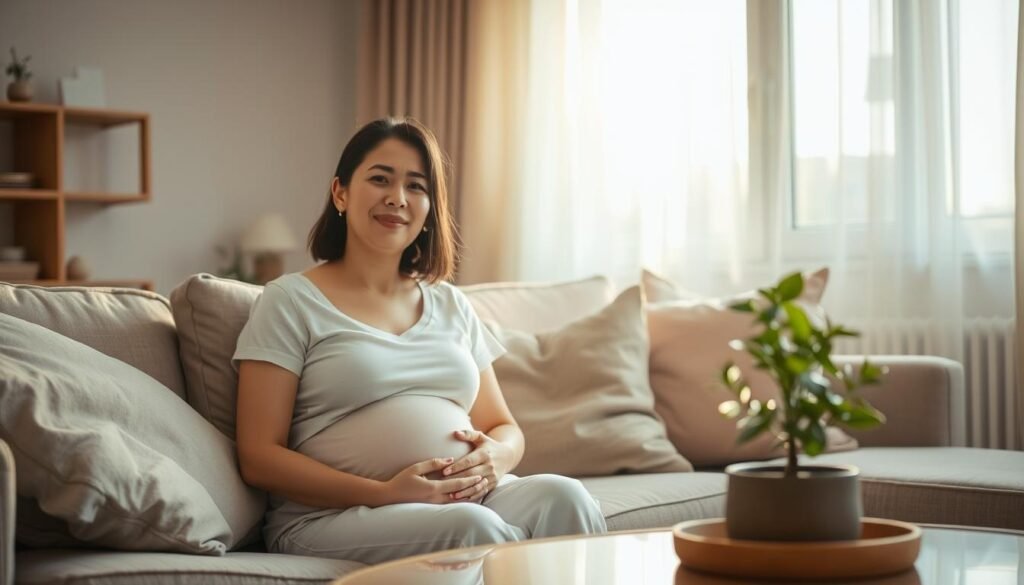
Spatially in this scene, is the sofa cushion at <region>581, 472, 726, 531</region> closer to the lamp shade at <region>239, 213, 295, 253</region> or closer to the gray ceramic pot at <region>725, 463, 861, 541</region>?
the gray ceramic pot at <region>725, 463, 861, 541</region>

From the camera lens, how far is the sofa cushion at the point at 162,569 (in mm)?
1550

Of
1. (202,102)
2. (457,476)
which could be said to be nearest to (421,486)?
(457,476)

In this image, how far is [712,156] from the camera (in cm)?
408

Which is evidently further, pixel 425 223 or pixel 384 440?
pixel 425 223

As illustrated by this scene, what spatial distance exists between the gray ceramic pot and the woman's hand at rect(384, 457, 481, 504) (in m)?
0.81

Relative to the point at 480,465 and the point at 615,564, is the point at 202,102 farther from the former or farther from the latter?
the point at 615,564

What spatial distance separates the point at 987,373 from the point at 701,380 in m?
1.19

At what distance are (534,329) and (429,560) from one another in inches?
60.2

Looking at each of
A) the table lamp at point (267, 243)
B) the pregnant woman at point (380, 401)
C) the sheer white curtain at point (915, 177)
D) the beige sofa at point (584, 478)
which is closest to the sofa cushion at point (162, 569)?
the beige sofa at point (584, 478)

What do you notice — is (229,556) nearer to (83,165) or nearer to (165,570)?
(165,570)

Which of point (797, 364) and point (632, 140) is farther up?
point (632, 140)

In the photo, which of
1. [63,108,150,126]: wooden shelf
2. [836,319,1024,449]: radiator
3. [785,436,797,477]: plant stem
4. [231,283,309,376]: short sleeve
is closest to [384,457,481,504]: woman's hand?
[231,283,309,376]: short sleeve

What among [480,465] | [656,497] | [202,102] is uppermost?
[202,102]

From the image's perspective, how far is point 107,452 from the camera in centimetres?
161
